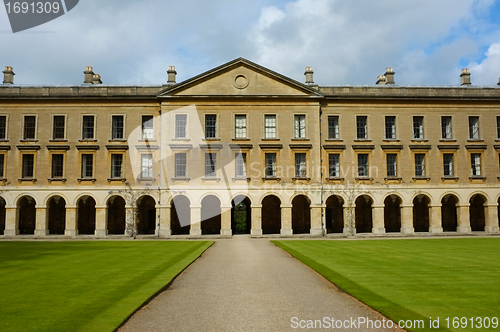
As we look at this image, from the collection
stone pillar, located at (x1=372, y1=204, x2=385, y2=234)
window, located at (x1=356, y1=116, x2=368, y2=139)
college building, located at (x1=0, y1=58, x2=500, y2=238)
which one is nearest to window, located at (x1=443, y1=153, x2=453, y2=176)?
college building, located at (x1=0, y1=58, x2=500, y2=238)

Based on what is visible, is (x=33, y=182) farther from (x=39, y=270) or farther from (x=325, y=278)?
(x=325, y=278)

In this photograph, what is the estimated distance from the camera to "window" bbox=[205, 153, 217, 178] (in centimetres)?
3472

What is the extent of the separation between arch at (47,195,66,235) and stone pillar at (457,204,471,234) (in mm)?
34749

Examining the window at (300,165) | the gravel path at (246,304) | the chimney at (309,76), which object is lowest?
the gravel path at (246,304)

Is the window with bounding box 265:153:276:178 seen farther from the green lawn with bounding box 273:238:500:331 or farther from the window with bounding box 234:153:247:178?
the green lawn with bounding box 273:238:500:331

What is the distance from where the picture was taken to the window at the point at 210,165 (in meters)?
34.7

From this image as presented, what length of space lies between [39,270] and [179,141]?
22235 mm

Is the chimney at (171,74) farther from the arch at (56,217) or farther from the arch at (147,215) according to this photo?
the arch at (56,217)

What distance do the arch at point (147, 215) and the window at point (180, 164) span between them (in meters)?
4.23

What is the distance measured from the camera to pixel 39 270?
13312mm

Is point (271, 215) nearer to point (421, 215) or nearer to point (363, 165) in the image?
point (363, 165)

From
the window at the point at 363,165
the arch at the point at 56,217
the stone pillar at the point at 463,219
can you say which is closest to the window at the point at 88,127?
the arch at the point at 56,217

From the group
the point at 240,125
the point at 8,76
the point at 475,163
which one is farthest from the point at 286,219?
the point at 8,76

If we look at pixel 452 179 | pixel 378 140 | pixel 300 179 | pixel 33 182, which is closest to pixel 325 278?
pixel 300 179
